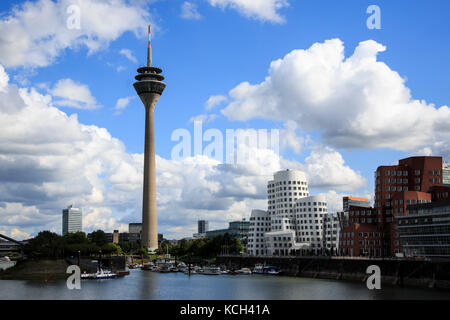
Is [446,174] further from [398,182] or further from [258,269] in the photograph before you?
[258,269]

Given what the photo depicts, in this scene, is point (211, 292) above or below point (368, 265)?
below

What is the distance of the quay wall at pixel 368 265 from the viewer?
11011cm

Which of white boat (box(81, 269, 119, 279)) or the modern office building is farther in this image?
the modern office building

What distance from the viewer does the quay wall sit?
361ft

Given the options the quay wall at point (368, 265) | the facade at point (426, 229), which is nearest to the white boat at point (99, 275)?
the quay wall at point (368, 265)

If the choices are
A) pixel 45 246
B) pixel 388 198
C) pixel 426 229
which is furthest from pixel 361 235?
pixel 45 246

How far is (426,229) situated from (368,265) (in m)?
16.8

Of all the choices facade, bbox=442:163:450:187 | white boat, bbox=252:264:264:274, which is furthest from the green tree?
facade, bbox=442:163:450:187

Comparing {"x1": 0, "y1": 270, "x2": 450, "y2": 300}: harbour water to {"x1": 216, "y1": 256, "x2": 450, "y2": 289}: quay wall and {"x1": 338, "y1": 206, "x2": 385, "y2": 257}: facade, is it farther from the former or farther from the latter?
→ {"x1": 338, "y1": 206, "x2": 385, "y2": 257}: facade

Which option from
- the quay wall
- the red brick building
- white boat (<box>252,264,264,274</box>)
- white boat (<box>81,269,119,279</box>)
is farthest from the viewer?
white boat (<box>252,264,264,274</box>)

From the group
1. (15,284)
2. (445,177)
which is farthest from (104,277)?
(445,177)

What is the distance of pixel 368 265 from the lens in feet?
431

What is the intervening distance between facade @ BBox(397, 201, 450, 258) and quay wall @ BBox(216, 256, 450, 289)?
511 inches
